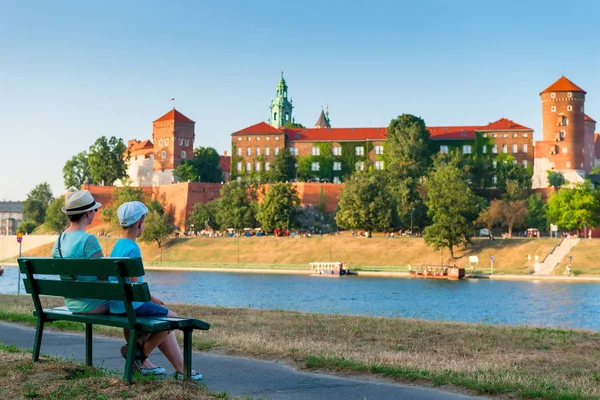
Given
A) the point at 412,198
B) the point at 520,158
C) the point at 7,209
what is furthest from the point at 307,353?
the point at 7,209

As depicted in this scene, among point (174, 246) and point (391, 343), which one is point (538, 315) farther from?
point (174, 246)

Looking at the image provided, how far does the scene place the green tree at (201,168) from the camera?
81.7 meters

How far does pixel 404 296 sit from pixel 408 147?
41825 mm

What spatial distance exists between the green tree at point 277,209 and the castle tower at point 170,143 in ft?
67.8

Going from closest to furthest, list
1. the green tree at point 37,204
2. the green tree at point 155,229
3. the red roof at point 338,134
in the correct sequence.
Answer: the green tree at point 155,229 < the red roof at point 338,134 < the green tree at point 37,204

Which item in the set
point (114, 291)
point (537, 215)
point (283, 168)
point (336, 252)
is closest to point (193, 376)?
point (114, 291)

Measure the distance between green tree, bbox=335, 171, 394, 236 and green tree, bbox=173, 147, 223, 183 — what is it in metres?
23.5

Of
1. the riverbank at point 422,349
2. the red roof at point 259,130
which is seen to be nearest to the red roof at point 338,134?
the red roof at point 259,130

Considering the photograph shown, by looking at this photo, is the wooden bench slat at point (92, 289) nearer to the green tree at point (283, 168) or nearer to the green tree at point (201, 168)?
the green tree at point (283, 168)

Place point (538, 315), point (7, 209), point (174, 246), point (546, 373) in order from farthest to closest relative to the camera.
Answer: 1. point (7, 209)
2. point (174, 246)
3. point (538, 315)
4. point (546, 373)

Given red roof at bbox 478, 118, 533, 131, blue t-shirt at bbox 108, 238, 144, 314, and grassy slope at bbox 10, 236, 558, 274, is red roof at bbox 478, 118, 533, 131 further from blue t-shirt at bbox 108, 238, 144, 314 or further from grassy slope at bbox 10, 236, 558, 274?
blue t-shirt at bbox 108, 238, 144, 314

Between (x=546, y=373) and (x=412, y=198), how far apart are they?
194 ft

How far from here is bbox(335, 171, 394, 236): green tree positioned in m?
60.9

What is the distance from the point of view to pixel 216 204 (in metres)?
72.7
